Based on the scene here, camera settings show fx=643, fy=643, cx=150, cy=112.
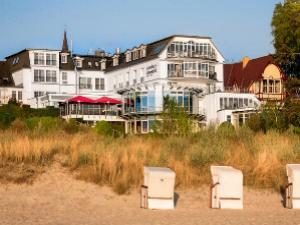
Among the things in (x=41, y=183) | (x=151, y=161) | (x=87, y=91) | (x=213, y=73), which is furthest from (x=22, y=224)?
(x=87, y=91)

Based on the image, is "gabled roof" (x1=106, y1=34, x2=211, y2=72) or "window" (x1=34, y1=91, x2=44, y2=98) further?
"window" (x1=34, y1=91, x2=44, y2=98)

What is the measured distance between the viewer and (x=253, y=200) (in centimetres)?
1870

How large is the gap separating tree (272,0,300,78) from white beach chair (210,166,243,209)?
106 ft

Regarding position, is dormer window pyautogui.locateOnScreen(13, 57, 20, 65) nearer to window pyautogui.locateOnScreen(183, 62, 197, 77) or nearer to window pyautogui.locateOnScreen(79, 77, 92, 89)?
window pyautogui.locateOnScreen(79, 77, 92, 89)

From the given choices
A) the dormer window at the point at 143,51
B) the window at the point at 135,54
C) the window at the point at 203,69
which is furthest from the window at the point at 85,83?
the window at the point at 203,69

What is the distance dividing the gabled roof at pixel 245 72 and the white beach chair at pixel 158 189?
194 ft

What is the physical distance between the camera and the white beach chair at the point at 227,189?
16719 millimetres

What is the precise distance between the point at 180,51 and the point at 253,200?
55623 mm

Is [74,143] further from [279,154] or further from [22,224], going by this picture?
[22,224]

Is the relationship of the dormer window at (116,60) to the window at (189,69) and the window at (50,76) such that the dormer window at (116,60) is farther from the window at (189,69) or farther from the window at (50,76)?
the window at (189,69)

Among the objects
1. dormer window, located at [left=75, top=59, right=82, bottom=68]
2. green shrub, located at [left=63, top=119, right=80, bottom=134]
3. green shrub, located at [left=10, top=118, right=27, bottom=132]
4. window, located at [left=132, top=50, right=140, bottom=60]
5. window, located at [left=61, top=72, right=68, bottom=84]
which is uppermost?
window, located at [left=132, top=50, right=140, bottom=60]

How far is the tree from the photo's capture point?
49.1 meters

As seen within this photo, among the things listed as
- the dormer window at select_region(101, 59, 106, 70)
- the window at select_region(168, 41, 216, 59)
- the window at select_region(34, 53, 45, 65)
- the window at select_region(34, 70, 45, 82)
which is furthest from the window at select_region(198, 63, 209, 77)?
Result: the window at select_region(34, 53, 45, 65)

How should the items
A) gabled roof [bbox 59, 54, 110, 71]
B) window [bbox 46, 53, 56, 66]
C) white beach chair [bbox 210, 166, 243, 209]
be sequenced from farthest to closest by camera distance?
gabled roof [bbox 59, 54, 110, 71] < window [bbox 46, 53, 56, 66] < white beach chair [bbox 210, 166, 243, 209]
